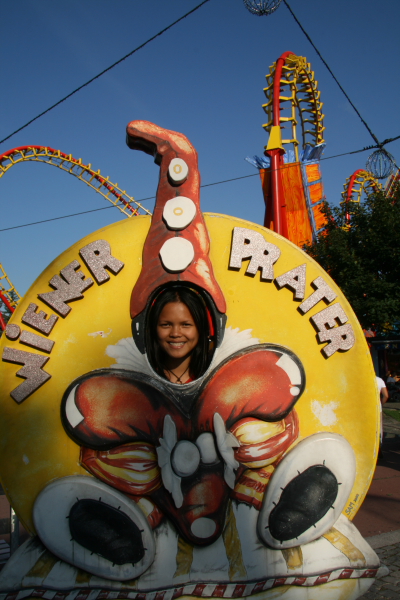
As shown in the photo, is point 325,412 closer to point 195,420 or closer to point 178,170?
point 195,420

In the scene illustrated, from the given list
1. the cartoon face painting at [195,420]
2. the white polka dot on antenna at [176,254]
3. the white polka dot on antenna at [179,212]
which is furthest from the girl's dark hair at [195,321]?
the white polka dot on antenna at [179,212]

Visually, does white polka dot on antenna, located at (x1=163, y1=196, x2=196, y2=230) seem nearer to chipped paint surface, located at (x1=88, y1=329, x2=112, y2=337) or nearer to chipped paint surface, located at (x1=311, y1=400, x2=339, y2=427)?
chipped paint surface, located at (x1=88, y1=329, x2=112, y2=337)

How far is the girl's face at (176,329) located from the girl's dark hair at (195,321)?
0.09 ft

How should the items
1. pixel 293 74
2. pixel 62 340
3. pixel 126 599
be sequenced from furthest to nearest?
pixel 293 74, pixel 62 340, pixel 126 599

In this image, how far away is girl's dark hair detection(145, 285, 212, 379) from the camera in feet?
8.95

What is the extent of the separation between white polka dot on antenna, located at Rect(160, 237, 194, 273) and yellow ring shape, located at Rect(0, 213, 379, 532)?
0.49 ft

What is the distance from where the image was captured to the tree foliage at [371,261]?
10438 mm

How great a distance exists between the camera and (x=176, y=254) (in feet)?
8.53

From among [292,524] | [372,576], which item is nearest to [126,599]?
[292,524]

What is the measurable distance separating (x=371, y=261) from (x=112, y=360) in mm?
9557

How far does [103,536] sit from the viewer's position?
239cm

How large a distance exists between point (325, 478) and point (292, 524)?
0.97 ft

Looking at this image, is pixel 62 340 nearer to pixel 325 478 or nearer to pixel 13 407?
pixel 13 407

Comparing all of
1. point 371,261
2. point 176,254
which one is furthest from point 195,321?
point 371,261
